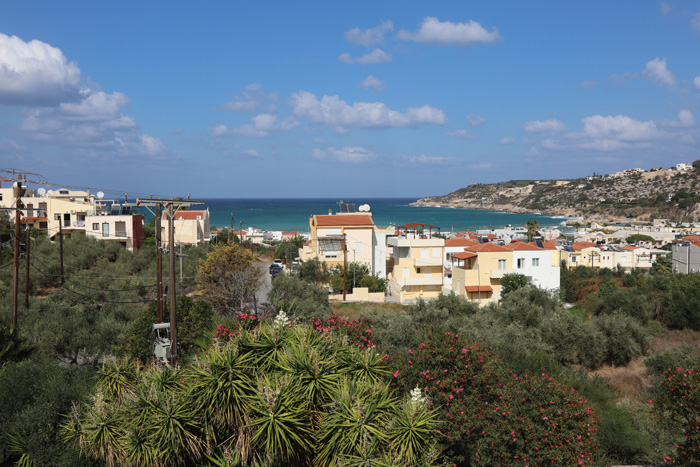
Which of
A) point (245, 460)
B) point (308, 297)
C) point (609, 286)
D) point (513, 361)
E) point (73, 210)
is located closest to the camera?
point (245, 460)

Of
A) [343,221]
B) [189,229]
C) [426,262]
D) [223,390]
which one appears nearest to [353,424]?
[223,390]

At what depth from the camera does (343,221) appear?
151ft

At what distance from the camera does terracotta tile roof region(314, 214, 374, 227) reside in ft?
149

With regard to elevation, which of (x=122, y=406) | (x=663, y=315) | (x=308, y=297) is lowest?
(x=663, y=315)

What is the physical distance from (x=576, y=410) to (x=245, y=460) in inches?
220

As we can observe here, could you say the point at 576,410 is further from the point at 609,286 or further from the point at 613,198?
the point at 613,198

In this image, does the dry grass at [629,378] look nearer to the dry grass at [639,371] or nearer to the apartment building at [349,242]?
the dry grass at [639,371]

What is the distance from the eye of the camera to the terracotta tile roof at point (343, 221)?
45.4 meters

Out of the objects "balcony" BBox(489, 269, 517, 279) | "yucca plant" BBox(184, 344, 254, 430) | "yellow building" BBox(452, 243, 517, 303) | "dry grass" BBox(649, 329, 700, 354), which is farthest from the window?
"yucca plant" BBox(184, 344, 254, 430)

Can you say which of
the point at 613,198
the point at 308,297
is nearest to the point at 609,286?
the point at 308,297

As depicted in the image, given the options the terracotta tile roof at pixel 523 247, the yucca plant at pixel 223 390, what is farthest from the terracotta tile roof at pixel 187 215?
the yucca plant at pixel 223 390

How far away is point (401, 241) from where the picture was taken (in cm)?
4322

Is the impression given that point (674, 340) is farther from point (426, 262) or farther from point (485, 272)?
point (426, 262)

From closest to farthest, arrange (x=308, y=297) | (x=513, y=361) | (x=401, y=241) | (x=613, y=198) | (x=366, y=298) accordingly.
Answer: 1. (x=513, y=361)
2. (x=308, y=297)
3. (x=366, y=298)
4. (x=401, y=241)
5. (x=613, y=198)
